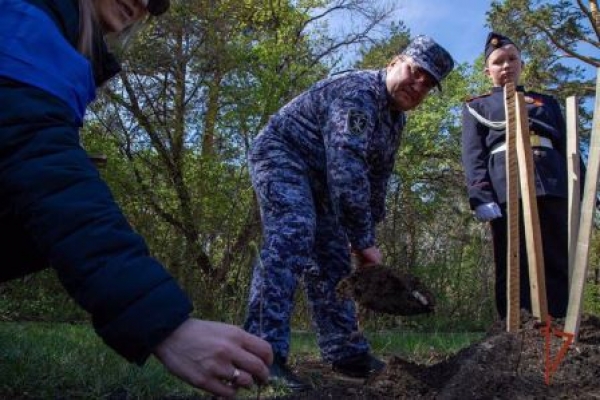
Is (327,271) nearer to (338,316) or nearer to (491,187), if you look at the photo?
(338,316)

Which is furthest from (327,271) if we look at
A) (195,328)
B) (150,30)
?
(150,30)

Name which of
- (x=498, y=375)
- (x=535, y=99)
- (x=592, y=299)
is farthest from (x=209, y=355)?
(x=592, y=299)

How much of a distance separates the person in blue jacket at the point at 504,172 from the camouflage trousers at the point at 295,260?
39.4 inches

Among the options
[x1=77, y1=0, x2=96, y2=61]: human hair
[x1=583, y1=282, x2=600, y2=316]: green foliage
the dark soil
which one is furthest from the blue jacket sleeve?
[x1=583, y1=282, x2=600, y2=316]: green foliage

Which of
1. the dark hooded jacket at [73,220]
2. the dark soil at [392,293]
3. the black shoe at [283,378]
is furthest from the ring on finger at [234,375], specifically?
the dark soil at [392,293]

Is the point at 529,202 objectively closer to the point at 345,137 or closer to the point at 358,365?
the point at 345,137

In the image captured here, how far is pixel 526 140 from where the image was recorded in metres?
3.13

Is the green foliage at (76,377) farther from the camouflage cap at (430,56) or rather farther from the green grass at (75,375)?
the camouflage cap at (430,56)

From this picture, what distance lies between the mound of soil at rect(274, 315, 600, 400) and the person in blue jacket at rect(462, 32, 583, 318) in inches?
47.5

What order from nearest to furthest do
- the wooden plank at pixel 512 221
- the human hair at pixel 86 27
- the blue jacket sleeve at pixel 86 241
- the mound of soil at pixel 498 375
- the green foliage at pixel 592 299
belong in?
the blue jacket sleeve at pixel 86 241
the human hair at pixel 86 27
the mound of soil at pixel 498 375
the wooden plank at pixel 512 221
the green foliage at pixel 592 299

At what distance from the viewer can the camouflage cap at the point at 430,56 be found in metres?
3.35

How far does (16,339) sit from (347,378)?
1877mm

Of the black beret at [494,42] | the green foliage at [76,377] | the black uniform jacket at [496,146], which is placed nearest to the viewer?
the green foliage at [76,377]

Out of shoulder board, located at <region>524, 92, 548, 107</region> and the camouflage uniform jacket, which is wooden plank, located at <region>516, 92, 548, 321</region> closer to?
the camouflage uniform jacket
